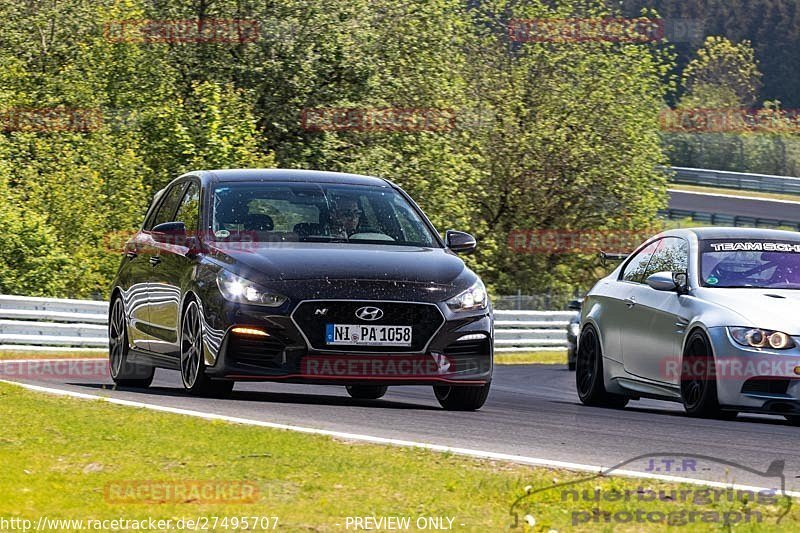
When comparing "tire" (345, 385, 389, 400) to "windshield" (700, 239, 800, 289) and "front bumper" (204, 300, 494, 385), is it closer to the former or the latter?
"front bumper" (204, 300, 494, 385)

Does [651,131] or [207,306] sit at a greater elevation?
[207,306]

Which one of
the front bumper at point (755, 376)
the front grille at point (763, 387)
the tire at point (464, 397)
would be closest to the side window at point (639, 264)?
the front bumper at point (755, 376)

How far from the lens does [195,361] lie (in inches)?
420

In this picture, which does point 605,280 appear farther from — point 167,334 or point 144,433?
point 144,433

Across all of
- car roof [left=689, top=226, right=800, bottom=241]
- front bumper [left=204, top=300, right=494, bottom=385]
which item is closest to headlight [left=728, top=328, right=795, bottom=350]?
car roof [left=689, top=226, right=800, bottom=241]

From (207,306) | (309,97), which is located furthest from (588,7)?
(207,306)

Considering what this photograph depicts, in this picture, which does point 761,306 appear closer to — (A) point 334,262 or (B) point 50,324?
(A) point 334,262

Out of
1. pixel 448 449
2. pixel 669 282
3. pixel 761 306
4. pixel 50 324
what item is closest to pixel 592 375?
pixel 669 282

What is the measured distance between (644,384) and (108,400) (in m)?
4.25

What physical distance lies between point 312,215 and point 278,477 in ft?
15.0

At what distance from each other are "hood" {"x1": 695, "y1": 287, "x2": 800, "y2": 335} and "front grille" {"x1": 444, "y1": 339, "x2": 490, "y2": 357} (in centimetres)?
175

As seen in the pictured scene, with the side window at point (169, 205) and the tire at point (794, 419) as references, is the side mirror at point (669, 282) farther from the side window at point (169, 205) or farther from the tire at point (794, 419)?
the side window at point (169, 205)

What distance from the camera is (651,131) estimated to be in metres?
45.6

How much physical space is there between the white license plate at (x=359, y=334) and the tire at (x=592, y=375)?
3.18 m
